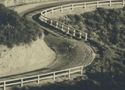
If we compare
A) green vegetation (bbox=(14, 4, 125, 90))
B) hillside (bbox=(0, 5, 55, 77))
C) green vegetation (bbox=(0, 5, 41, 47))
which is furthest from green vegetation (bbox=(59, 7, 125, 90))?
green vegetation (bbox=(0, 5, 41, 47))

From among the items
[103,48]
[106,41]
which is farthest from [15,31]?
[106,41]

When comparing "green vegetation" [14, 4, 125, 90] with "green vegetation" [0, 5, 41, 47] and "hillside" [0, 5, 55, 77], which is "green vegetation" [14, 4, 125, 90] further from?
"green vegetation" [0, 5, 41, 47]

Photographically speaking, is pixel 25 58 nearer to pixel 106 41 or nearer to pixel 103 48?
pixel 103 48

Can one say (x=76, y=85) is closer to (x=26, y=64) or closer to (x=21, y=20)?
(x=26, y=64)

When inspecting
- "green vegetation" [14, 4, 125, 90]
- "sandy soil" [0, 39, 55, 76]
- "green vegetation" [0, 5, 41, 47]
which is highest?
"green vegetation" [0, 5, 41, 47]

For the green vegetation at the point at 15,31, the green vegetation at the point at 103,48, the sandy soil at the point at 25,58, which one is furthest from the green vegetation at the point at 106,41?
the green vegetation at the point at 15,31

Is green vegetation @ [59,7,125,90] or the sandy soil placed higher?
the sandy soil
